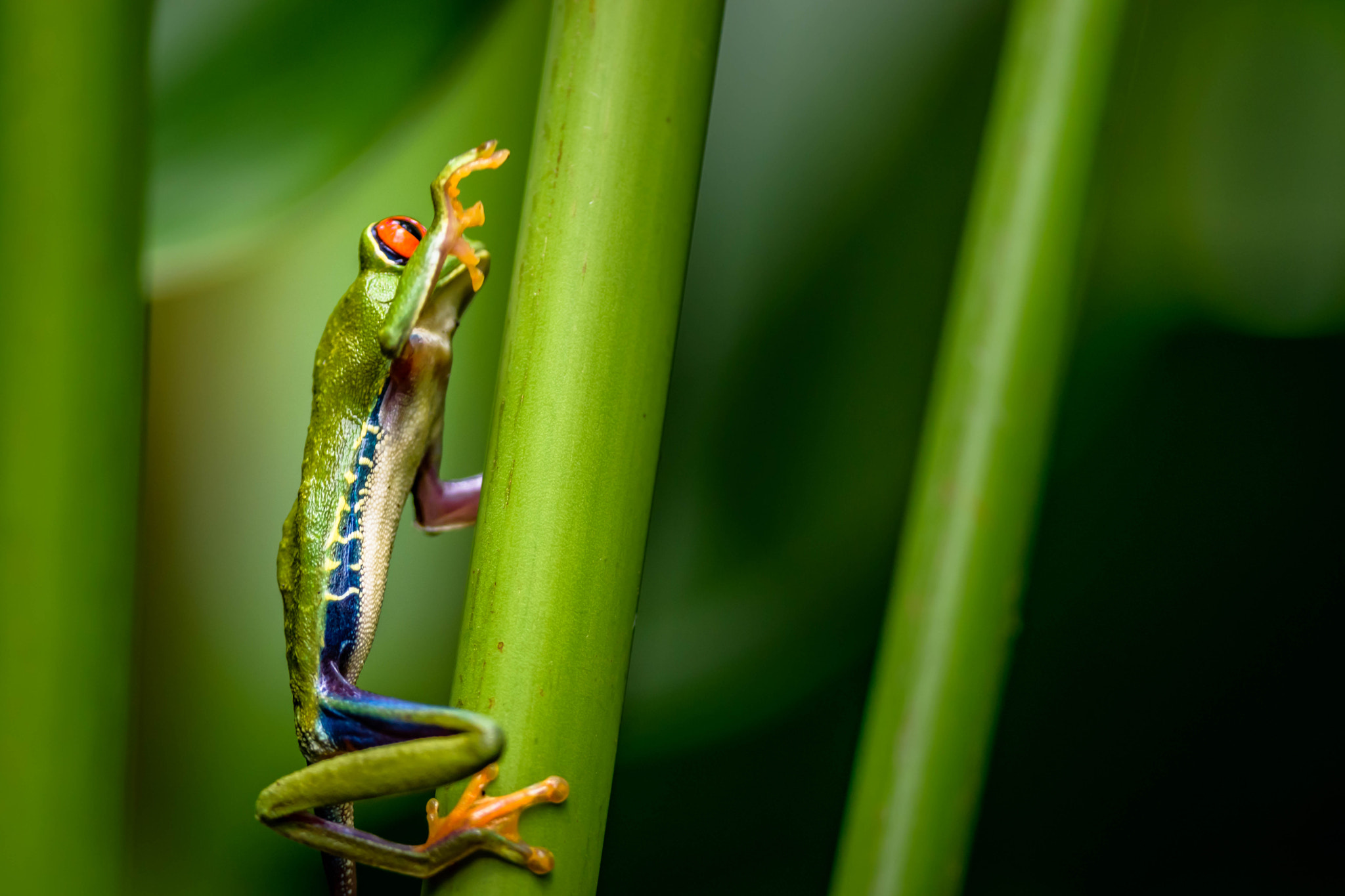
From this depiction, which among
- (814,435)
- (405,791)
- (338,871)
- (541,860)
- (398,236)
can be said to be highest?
(398,236)

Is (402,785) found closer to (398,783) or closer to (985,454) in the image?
(398,783)

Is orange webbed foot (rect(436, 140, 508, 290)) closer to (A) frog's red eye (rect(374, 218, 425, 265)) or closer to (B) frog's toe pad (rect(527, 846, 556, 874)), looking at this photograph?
(A) frog's red eye (rect(374, 218, 425, 265))

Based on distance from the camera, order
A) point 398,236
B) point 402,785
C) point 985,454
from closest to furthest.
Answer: point 985,454, point 402,785, point 398,236

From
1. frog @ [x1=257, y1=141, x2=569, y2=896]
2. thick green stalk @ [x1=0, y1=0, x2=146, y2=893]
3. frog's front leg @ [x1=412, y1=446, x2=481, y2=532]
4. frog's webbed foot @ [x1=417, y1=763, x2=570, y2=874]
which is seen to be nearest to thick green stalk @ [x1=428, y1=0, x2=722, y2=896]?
frog's webbed foot @ [x1=417, y1=763, x2=570, y2=874]

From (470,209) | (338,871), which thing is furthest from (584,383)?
(338,871)

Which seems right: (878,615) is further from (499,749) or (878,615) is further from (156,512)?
(156,512)

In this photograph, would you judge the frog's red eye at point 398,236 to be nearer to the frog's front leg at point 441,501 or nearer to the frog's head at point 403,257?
the frog's head at point 403,257

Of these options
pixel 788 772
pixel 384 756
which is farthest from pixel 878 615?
pixel 384 756
